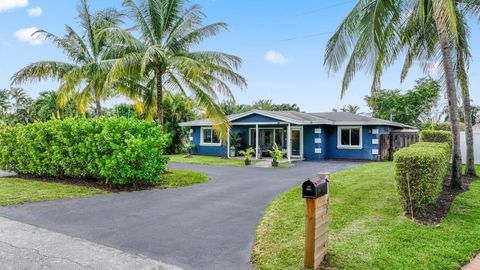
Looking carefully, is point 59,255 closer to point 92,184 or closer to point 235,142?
point 92,184

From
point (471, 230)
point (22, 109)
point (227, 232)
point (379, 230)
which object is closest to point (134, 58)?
point (227, 232)

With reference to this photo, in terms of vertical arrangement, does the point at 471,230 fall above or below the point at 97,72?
below

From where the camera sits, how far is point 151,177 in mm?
10273

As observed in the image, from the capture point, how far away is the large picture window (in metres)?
19.5

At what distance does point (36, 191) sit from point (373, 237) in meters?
9.15

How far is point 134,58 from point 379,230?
1032cm

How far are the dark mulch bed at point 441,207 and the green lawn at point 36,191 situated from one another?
8203mm

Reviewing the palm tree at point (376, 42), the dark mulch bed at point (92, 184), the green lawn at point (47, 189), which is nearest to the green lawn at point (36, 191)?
the green lawn at point (47, 189)

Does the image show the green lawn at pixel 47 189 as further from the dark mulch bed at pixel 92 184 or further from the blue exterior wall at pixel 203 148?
the blue exterior wall at pixel 203 148

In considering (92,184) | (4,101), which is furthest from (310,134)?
(4,101)

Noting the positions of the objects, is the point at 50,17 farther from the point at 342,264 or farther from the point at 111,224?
the point at 342,264

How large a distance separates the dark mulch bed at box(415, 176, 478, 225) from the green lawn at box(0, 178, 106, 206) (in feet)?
26.9

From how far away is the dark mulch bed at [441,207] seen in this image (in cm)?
584

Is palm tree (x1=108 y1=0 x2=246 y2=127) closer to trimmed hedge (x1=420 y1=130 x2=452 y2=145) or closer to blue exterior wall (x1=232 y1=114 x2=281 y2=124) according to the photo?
blue exterior wall (x1=232 y1=114 x2=281 y2=124)
